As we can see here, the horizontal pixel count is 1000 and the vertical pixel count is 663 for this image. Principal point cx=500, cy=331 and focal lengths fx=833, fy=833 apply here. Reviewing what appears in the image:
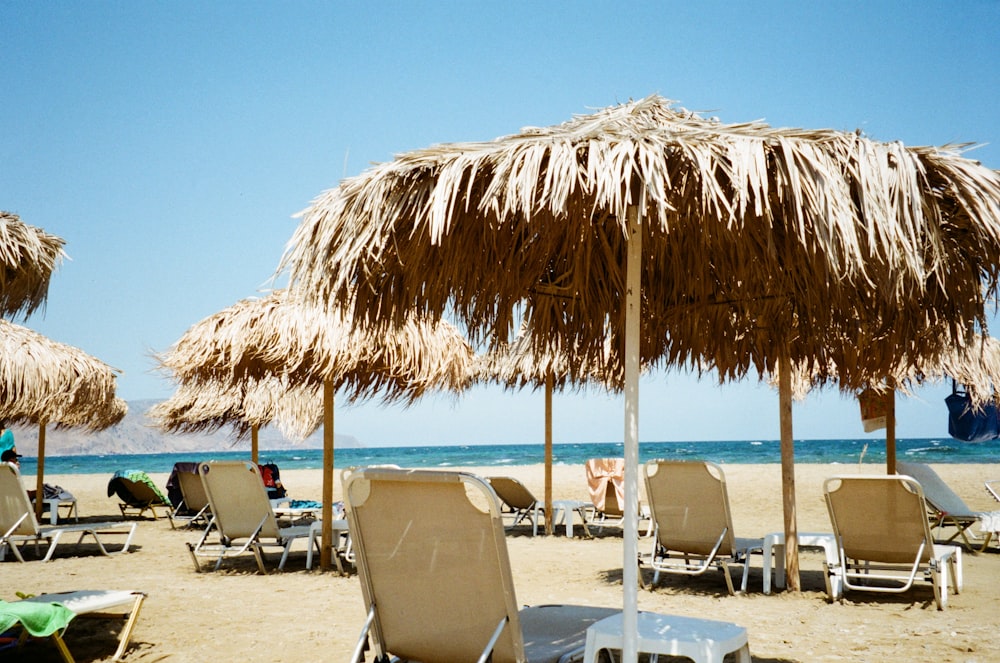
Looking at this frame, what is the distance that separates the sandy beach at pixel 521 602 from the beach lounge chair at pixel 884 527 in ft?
0.79

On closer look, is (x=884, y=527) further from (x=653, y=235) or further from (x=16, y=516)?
(x=16, y=516)

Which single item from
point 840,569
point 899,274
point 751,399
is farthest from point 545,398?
point 899,274

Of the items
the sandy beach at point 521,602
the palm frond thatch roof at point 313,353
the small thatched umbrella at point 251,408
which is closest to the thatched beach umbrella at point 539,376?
the sandy beach at point 521,602

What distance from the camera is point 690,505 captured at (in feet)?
19.3

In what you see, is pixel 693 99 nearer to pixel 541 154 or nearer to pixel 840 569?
pixel 541 154

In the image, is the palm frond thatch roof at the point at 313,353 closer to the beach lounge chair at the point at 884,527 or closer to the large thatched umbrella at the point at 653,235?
the large thatched umbrella at the point at 653,235

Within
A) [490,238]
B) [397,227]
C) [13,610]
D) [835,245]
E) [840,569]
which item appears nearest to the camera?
[835,245]

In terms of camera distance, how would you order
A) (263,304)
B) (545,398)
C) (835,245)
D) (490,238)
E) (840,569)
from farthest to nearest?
1. (545,398)
2. (263,304)
3. (840,569)
4. (490,238)
5. (835,245)

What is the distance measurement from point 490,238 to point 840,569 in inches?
151

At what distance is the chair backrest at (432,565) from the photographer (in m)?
2.50

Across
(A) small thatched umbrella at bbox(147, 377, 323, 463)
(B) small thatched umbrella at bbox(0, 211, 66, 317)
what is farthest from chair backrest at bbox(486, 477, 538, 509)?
(B) small thatched umbrella at bbox(0, 211, 66, 317)

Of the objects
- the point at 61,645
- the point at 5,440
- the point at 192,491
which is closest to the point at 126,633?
the point at 61,645

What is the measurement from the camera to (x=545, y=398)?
36.3 feet

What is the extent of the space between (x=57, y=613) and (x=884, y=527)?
189 inches
